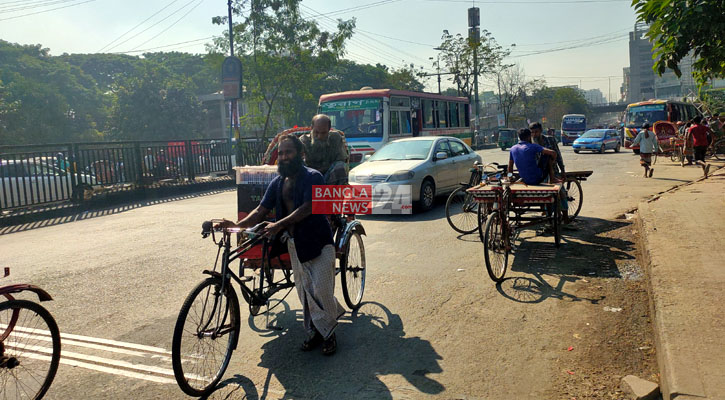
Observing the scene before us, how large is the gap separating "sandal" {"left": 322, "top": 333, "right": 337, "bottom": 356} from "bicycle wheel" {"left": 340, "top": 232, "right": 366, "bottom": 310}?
858mm

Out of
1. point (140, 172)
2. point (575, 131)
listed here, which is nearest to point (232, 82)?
point (140, 172)

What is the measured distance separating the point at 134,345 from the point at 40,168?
10.9 meters

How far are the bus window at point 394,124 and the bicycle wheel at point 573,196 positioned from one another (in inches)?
318

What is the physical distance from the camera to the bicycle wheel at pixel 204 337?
359 cm

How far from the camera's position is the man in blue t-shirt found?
7.80m

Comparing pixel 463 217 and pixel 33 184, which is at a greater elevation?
pixel 33 184

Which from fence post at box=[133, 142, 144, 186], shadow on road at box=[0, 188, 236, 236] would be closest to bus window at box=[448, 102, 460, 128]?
shadow on road at box=[0, 188, 236, 236]

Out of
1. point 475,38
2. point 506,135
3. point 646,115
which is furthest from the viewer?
point 475,38

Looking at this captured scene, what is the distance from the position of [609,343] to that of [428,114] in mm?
16815

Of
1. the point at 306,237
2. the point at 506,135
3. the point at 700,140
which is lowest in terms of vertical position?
the point at 306,237

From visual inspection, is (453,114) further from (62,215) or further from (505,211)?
(505,211)

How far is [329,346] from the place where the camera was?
4.36 meters

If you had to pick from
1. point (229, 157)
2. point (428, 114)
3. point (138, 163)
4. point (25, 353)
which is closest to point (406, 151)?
point (428, 114)

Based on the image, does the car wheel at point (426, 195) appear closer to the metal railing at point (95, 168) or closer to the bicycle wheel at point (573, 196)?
the bicycle wheel at point (573, 196)
